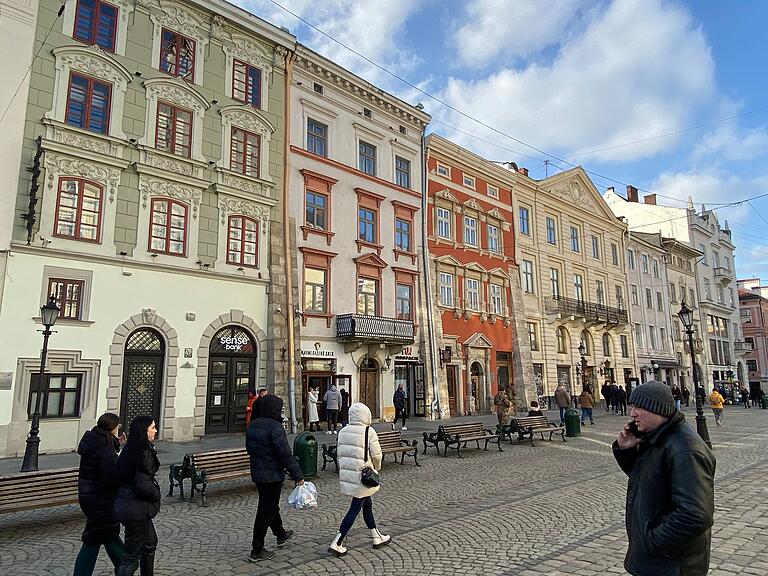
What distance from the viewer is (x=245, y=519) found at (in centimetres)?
819

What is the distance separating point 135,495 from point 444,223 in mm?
25761

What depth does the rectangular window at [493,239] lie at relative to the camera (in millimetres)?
32125

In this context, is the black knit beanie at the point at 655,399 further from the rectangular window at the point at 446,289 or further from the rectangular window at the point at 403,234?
the rectangular window at the point at 446,289

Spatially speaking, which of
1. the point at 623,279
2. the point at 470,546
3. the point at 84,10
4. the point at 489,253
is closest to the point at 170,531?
the point at 470,546

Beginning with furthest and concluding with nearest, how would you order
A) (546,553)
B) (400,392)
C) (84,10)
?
(400,392) < (84,10) < (546,553)

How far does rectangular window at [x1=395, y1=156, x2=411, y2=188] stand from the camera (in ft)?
91.0

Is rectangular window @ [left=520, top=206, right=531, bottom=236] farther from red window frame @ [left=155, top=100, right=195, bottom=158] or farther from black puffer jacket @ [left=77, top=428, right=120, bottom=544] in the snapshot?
black puffer jacket @ [left=77, top=428, right=120, bottom=544]

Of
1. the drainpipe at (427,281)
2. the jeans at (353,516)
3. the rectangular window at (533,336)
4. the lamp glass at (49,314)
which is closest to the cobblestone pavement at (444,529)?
the jeans at (353,516)

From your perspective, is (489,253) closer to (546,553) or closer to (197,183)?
→ (197,183)

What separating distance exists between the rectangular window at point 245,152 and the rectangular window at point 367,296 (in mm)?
6773

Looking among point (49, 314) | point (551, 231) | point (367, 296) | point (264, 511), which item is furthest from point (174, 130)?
point (551, 231)

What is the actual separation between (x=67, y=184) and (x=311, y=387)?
37.4 feet

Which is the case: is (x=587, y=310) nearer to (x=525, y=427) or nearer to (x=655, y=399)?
(x=525, y=427)

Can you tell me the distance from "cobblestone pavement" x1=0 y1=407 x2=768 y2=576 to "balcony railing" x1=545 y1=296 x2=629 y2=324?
2333 cm
